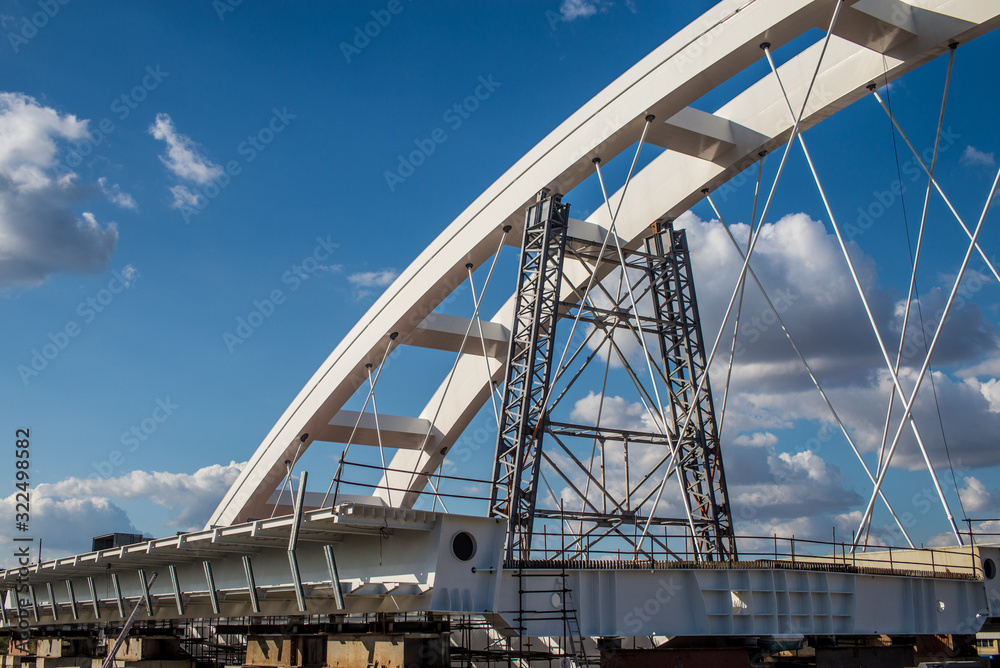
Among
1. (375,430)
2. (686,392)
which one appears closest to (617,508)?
(686,392)

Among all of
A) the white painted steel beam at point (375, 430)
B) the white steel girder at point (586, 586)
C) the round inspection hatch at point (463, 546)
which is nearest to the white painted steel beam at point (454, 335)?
the white painted steel beam at point (375, 430)

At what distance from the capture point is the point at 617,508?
22.0 meters

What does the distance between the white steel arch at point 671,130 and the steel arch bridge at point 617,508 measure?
5 cm

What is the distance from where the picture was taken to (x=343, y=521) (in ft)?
46.5

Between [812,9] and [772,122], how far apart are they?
4.02 meters

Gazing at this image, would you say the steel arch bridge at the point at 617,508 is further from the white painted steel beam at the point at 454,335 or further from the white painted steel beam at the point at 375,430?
the white painted steel beam at the point at 375,430

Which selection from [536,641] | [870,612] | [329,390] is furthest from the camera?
Answer: [329,390]

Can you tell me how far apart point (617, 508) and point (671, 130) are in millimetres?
9295

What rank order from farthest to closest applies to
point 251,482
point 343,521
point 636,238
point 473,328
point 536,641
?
point 251,482 → point 473,328 → point 636,238 → point 536,641 → point 343,521

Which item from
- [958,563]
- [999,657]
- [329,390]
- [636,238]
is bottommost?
[999,657]

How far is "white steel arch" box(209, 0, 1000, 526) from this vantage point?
59.3 ft

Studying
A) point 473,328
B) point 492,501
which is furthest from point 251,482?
point 492,501

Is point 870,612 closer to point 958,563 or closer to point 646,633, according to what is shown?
point 958,563

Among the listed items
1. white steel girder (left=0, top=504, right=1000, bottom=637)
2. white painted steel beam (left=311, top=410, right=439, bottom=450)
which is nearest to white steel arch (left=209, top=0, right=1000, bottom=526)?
white painted steel beam (left=311, top=410, right=439, bottom=450)
